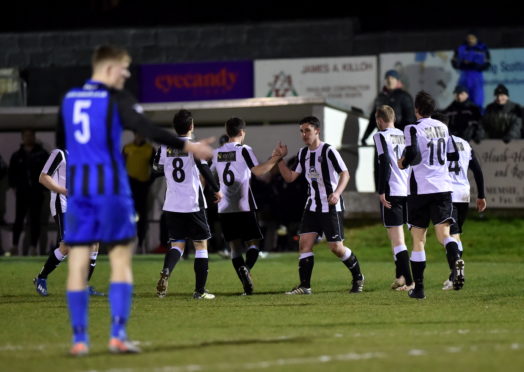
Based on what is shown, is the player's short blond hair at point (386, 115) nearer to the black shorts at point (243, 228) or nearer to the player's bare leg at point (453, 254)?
the player's bare leg at point (453, 254)

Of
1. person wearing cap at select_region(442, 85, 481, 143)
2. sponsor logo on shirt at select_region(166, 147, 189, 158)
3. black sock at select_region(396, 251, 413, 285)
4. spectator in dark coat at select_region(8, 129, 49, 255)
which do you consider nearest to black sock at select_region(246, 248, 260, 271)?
black sock at select_region(396, 251, 413, 285)

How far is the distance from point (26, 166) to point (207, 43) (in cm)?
799

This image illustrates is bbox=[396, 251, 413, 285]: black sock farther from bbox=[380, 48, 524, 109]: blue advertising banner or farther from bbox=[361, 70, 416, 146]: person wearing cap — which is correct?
bbox=[380, 48, 524, 109]: blue advertising banner

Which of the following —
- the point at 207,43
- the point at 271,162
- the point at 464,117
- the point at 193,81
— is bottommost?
the point at 271,162

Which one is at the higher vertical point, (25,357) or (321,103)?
(321,103)

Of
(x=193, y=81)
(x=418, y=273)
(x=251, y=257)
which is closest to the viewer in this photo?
(x=418, y=273)

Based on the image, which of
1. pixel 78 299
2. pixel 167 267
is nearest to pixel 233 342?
pixel 78 299

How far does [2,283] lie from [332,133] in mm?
7752

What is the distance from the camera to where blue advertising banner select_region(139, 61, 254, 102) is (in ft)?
92.2

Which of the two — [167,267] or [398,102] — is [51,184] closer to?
[167,267]

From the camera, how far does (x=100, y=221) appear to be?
8336mm

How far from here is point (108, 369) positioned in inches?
291

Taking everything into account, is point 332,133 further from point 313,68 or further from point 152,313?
point 152,313

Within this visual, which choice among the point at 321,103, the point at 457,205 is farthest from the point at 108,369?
the point at 321,103
